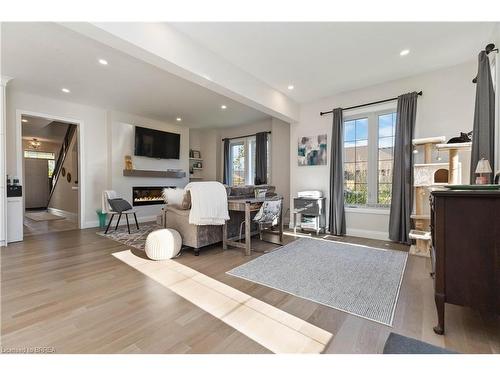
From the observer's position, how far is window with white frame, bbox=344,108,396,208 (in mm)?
4121

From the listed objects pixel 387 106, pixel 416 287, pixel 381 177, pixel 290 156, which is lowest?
pixel 416 287

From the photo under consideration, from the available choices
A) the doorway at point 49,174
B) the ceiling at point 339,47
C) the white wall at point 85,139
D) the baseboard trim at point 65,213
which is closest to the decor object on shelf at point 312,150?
the ceiling at point 339,47

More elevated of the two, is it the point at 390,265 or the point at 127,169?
the point at 127,169

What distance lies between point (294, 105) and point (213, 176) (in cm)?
376

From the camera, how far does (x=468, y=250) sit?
145 cm

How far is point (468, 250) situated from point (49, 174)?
12.0m

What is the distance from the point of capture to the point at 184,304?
Result: 189cm

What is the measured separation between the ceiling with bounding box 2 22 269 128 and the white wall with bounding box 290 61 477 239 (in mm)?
1782

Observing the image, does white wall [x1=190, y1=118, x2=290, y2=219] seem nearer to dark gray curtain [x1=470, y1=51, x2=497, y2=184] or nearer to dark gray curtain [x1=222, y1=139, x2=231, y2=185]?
dark gray curtain [x1=222, y1=139, x2=231, y2=185]

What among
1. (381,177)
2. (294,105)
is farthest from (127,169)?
(381,177)

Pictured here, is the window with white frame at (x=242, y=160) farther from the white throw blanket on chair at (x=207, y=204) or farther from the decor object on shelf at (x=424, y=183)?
A: the decor object on shelf at (x=424, y=183)

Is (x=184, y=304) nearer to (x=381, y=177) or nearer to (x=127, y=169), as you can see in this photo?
(x=381, y=177)

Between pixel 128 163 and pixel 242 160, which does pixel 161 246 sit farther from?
pixel 242 160

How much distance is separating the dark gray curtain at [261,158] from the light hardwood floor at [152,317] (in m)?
3.74
